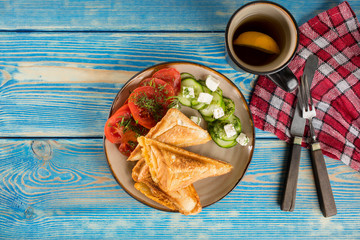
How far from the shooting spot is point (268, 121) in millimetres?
Result: 1274

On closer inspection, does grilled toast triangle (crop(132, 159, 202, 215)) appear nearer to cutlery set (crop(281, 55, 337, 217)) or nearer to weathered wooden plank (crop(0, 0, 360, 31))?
cutlery set (crop(281, 55, 337, 217))

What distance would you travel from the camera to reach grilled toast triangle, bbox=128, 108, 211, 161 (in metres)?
1.06

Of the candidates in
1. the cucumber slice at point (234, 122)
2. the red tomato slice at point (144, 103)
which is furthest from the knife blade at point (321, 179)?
the red tomato slice at point (144, 103)

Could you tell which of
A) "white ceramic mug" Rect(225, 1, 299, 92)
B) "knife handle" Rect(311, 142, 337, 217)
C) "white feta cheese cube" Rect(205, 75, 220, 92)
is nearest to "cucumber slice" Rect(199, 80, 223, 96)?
"white feta cheese cube" Rect(205, 75, 220, 92)

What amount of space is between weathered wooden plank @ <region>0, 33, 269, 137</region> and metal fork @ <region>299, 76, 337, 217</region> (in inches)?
9.2

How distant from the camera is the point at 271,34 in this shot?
1.12 m

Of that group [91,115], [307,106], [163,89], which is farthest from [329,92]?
[91,115]

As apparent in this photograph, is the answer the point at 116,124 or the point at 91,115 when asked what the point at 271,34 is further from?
the point at 91,115

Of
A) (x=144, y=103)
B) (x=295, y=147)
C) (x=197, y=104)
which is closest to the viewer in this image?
(x=144, y=103)

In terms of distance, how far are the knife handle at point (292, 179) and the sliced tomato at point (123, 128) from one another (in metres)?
0.67

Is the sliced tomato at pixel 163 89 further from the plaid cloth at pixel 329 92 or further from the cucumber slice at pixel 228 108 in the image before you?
the plaid cloth at pixel 329 92

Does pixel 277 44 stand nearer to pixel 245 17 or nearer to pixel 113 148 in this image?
pixel 245 17

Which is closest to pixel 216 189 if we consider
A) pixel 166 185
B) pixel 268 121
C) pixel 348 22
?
pixel 166 185

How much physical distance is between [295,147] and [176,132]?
1.80ft
